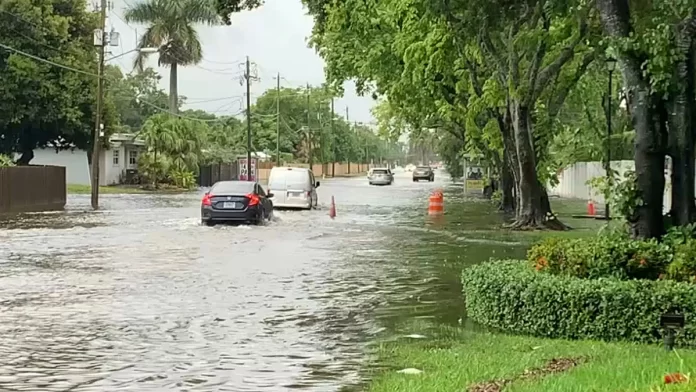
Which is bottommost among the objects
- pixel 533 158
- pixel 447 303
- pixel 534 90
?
pixel 447 303

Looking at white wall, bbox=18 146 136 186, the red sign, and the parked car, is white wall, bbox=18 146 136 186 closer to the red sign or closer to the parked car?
the red sign

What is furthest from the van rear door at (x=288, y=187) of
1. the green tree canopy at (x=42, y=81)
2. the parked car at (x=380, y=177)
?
the parked car at (x=380, y=177)

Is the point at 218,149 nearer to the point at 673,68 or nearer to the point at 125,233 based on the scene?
the point at 125,233

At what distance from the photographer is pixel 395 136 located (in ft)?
183

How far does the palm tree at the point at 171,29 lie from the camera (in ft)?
233

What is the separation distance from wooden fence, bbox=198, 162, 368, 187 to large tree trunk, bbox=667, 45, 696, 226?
150ft

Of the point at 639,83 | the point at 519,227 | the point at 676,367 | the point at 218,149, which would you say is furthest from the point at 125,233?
the point at 218,149

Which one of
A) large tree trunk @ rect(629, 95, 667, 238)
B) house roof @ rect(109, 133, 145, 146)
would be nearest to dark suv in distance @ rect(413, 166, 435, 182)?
house roof @ rect(109, 133, 145, 146)

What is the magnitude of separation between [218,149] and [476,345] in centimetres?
7163

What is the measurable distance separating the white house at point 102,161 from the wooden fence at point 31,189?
18.5 metres

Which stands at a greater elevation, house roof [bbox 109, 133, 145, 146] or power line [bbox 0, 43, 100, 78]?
power line [bbox 0, 43, 100, 78]

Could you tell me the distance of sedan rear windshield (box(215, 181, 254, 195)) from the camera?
29141mm

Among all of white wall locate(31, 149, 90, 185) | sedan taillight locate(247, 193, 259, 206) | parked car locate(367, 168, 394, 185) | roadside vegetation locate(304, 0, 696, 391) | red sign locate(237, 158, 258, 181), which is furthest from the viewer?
parked car locate(367, 168, 394, 185)

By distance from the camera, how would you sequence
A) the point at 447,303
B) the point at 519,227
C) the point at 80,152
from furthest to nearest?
the point at 80,152
the point at 519,227
the point at 447,303
